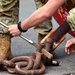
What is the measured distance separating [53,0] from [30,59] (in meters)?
0.46

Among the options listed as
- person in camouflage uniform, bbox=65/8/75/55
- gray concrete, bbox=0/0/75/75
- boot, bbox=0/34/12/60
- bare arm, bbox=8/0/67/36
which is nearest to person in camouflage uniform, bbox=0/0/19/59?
boot, bbox=0/34/12/60

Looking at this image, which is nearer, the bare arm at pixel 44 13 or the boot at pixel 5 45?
the bare arm at pixel 44 13

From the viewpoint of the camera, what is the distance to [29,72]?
2.34 m

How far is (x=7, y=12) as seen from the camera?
2707 millimetres

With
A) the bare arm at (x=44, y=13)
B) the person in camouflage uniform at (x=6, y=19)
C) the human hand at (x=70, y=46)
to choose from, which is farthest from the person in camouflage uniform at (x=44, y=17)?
the person in camouflage uniform at (x=6, y=19)

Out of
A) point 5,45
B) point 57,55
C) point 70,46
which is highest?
point 70,46

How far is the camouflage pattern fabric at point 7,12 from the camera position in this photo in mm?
2683

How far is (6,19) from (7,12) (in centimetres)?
5

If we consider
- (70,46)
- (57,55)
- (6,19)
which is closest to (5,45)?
(6,19)

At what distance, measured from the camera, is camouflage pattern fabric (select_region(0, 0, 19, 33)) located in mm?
2683

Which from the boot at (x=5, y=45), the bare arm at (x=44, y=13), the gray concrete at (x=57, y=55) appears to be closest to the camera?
the bare arm at (x=44, y=13)

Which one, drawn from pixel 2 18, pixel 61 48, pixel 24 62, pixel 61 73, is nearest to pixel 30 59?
pixel 24 62

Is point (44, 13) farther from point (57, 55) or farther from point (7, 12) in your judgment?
point (57, 55)

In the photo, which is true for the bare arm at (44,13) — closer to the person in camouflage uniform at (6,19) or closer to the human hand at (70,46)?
the human hand at (70,46)
